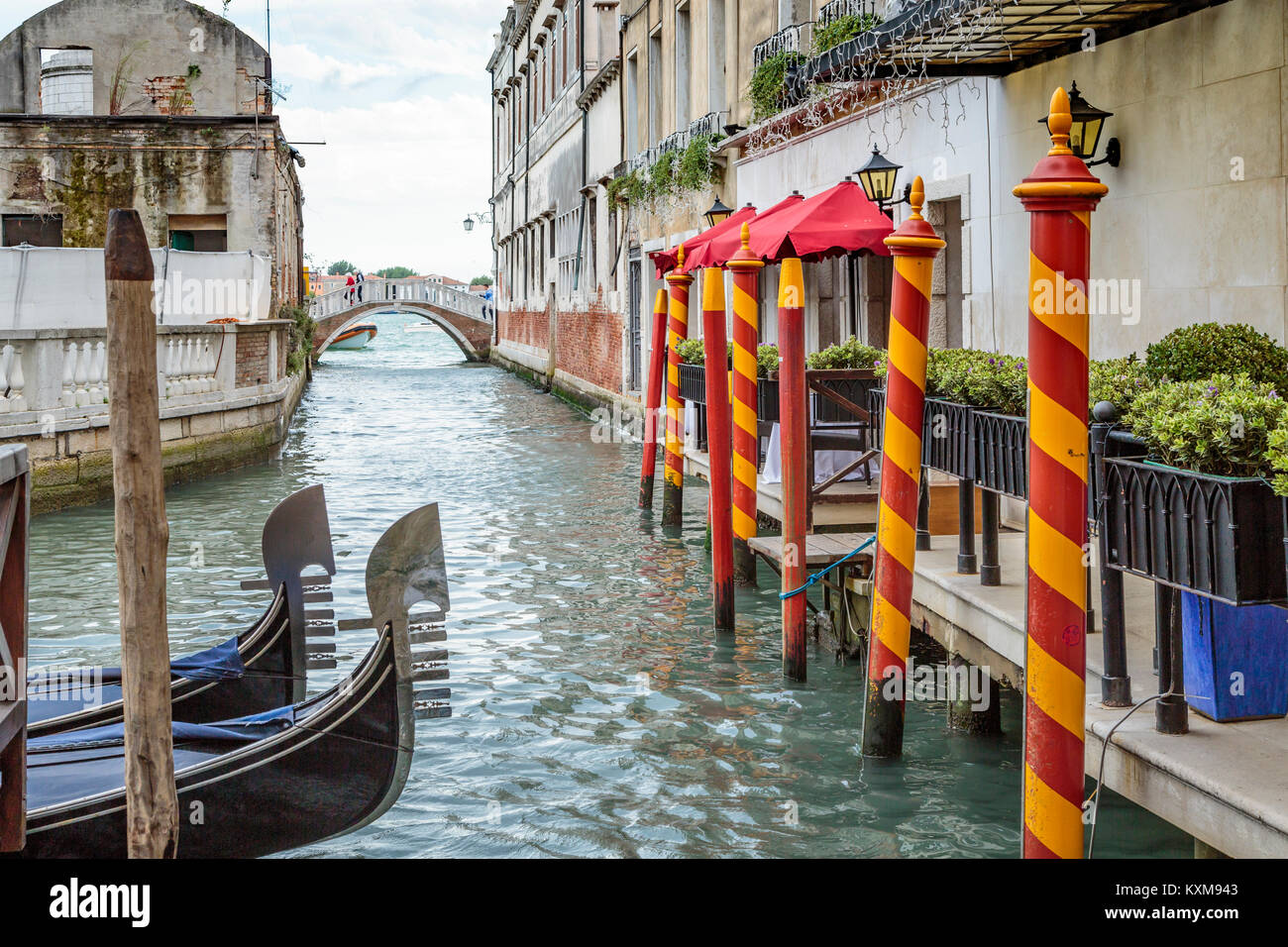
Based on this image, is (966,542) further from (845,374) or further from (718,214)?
(718,214)

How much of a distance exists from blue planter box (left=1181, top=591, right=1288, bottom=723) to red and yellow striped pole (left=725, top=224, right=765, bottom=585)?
3.08 m

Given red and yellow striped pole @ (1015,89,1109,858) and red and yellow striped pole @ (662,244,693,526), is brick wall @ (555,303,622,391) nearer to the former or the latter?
red and yellow striped pole @ (662,244,693,526)

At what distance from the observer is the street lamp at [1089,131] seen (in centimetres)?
584

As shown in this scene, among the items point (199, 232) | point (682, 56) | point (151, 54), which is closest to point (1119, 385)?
point (682, 56)

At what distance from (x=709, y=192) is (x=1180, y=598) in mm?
10612

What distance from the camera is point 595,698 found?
5.63 metres

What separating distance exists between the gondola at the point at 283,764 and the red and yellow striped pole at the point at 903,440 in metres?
1.38

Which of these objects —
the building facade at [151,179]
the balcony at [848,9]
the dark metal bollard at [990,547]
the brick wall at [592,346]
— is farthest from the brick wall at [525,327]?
the dark metal bollard at [990,547]

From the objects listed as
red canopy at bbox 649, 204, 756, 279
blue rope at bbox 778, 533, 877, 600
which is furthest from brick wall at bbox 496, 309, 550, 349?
blue rope at bbox 778, 533, 877, 600

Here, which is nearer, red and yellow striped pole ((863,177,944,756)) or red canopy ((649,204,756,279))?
red and yellow striped pole ((863,177,944,756))

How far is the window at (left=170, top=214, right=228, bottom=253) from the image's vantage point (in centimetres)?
1794

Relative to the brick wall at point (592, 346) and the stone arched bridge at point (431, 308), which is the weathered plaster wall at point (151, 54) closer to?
the brick wall at point (592, 346)

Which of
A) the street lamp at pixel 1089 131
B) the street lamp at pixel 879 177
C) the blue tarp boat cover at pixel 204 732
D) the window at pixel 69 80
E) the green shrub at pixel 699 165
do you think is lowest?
the blue tarp boat cover at pixel 204 732
